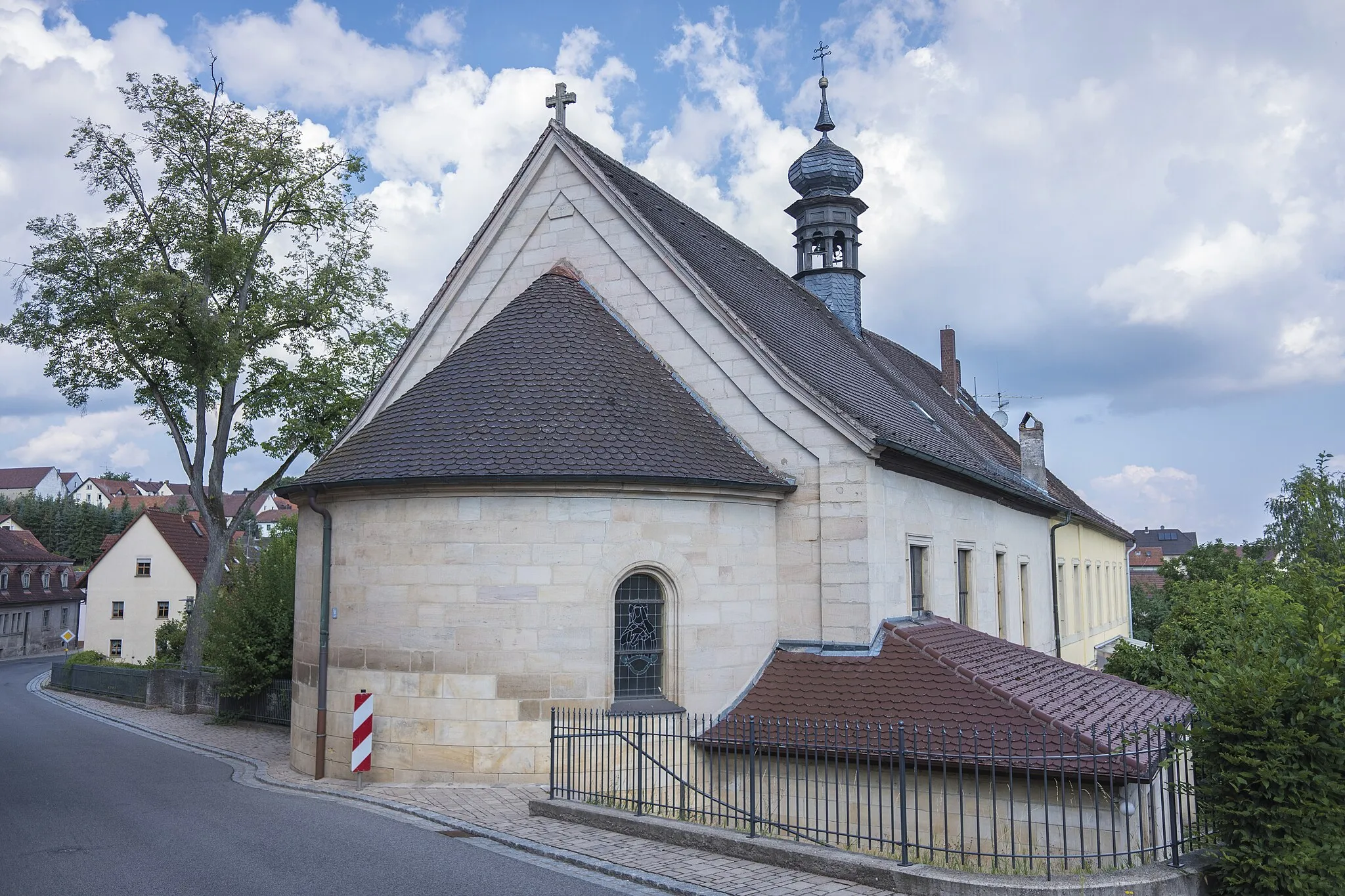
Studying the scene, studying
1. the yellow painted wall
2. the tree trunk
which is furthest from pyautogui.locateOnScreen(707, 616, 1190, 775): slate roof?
the tree trunk

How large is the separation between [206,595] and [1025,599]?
71.9 feet

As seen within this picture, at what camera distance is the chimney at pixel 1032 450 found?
1047 inches

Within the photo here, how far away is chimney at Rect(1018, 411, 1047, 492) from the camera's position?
26.6 meters

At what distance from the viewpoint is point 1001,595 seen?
21.1m

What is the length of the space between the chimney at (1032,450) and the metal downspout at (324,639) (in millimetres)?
18787

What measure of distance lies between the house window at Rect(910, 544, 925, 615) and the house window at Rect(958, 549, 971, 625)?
218 cm

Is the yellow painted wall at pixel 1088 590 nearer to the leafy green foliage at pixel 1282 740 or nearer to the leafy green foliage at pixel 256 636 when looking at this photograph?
the leafy green foliage at pixel 1282 740

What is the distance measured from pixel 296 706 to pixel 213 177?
1844 centimetres

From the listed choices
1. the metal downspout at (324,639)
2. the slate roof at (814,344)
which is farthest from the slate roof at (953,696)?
the metal downspout at (324,639)

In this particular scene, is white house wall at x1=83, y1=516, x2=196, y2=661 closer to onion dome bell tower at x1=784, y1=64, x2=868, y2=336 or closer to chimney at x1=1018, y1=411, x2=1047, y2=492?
onion dome bell tower at x1=784, y1=64, x2=868, y2=336

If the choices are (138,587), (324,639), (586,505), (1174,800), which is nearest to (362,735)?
(324,639)

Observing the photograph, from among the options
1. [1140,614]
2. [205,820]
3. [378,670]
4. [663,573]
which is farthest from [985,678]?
[1140,614]

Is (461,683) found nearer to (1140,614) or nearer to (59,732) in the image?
(59,732)

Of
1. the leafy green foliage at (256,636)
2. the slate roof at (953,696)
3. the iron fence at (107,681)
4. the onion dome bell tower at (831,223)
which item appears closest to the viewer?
the slate roof at (953,696)
